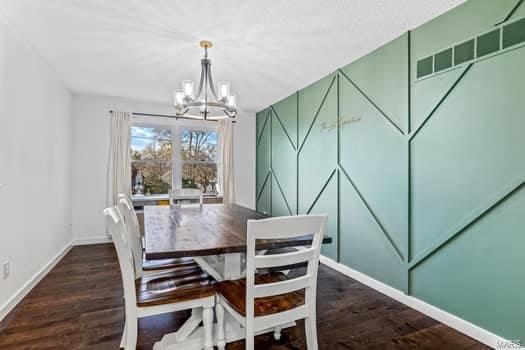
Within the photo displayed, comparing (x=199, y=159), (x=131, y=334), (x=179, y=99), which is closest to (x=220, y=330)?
(x=131, y=334)

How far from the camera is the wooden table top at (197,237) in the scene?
1315 millimetres

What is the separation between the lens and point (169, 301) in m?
1.43

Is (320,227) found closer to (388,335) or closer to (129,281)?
(129,281)

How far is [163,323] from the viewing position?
78.9 inches

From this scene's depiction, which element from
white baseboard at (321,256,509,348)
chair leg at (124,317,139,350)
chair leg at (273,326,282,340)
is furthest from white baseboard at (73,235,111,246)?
white baseboard at (321,256,509,348)

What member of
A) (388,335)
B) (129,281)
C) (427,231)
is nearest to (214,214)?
(129,281)

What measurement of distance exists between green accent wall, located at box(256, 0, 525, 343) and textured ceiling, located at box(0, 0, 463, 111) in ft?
0.97

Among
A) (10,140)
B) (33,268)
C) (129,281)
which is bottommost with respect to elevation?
(33,268)

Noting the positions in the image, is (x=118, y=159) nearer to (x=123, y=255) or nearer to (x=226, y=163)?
(x=226, y=163)

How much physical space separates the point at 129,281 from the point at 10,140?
1859 millimetres

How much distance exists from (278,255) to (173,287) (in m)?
0.70

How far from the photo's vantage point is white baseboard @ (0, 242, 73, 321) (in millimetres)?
2069

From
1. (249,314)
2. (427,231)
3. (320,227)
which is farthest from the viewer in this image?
(427,231)

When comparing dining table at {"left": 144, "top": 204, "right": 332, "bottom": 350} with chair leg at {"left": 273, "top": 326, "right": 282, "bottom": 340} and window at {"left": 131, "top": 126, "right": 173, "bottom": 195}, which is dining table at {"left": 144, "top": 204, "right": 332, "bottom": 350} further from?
window at {"left": 131, "top": 126, "right": 173, "bottom": 195}
